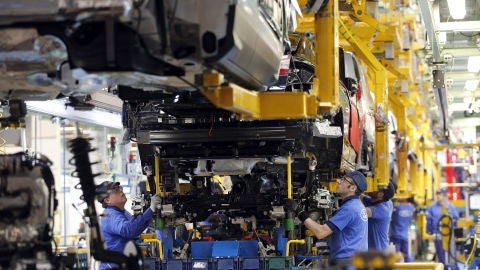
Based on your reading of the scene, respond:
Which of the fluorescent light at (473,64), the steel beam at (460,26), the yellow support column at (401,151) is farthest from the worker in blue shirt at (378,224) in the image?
the yellow support column at (401,151)

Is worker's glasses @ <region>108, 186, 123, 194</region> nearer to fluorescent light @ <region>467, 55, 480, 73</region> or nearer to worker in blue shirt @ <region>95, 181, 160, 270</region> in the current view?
worker in blue shirt @ <region>95, 181, 160, 270</region>

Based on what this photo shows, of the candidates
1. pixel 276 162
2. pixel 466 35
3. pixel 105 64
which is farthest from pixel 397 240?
pixel 105 64

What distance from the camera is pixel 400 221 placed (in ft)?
57.6

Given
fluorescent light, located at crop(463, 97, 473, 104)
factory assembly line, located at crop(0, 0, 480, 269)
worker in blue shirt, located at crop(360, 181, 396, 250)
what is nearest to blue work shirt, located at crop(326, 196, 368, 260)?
factory assembly line, located at crop(0, 0, 480, 269)

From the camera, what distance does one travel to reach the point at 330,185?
392 inches

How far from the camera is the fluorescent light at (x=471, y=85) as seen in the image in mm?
18578

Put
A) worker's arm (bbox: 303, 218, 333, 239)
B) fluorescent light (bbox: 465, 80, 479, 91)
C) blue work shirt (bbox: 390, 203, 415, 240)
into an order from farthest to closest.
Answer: fluorescent light (bbox: 465, 80, 479, 91) < blue work shirt (bbox: 390, 203, 415, 240) < worker's arm (bbox: 303, 218, 333, 239)

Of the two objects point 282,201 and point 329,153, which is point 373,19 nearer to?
point 329,153

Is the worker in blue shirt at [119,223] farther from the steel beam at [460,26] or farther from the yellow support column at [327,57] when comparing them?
the steel beam at [460,26]

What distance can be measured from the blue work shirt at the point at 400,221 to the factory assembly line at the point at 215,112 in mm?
3449

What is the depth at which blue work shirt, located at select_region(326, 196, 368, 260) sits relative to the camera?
27.1ft

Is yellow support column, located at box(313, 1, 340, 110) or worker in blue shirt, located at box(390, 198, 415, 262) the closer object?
yellow support column, located at box(313, 1, 340, 110)

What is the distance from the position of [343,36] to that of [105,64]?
7183mm

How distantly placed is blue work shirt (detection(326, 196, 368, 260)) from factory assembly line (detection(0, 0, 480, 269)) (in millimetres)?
472
